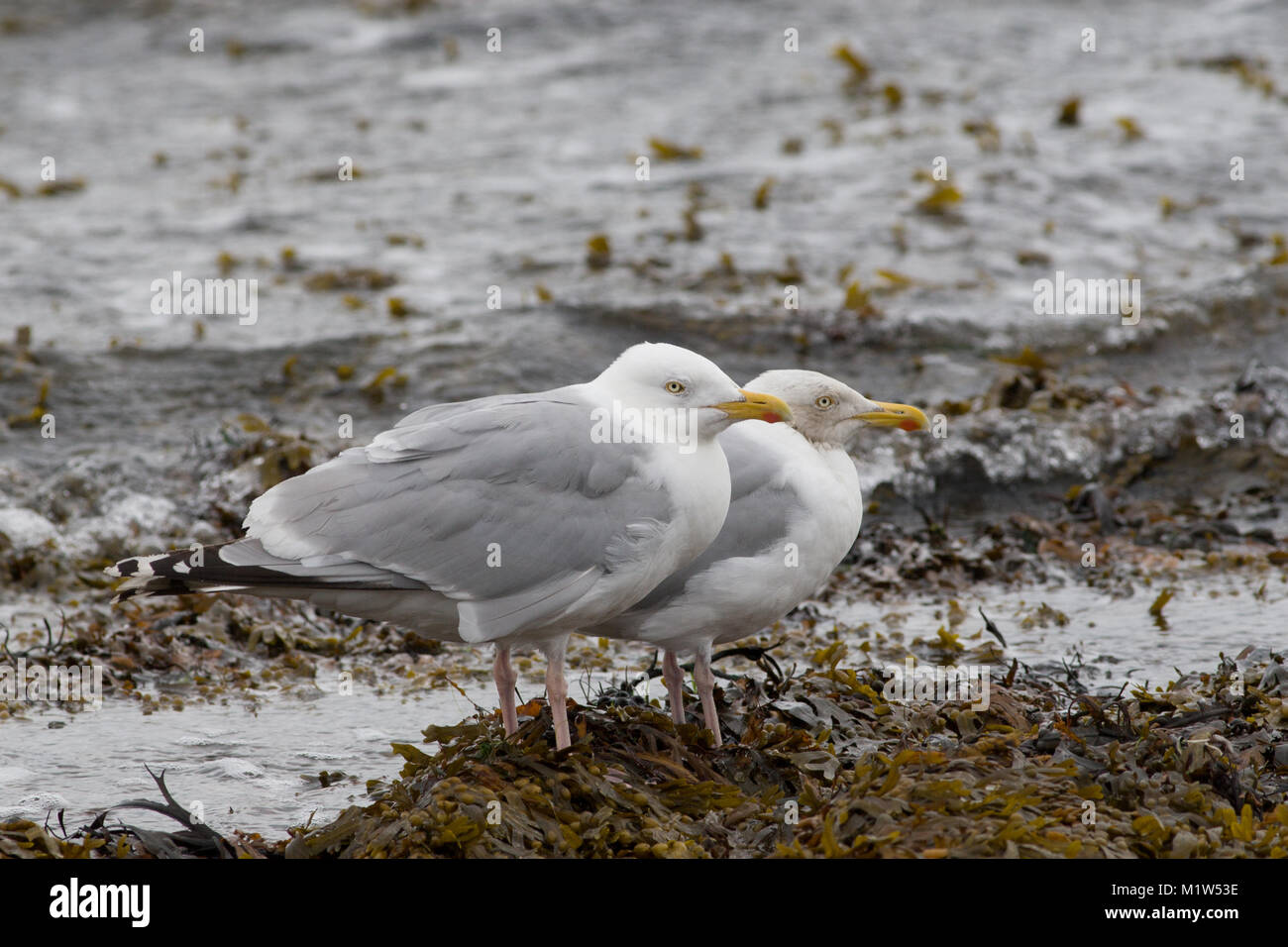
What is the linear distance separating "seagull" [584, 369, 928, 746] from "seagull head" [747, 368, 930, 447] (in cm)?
1

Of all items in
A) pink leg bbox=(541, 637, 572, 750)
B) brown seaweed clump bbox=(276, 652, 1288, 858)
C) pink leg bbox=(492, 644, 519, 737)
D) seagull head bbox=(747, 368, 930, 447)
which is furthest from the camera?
seagull head bbox=(747, 368, 930, 447)

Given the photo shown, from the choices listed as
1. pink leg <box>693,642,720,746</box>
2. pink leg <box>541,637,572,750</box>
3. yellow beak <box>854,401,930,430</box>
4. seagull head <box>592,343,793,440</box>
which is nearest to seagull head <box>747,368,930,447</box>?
yellow beak <box>854,401,930,430</box>

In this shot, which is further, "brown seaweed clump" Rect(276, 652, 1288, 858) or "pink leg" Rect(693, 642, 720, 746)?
"pink leg" Rect(693, 642, 720, 746)

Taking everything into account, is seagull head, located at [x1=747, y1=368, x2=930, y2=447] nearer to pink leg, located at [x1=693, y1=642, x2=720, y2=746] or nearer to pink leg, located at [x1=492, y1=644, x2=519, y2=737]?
pink leg, located at [x1=693, y1=642, x2=720, y2=746]

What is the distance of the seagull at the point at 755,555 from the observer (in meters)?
5.29

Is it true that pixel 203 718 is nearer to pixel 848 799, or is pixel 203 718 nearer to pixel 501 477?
pixel 501 477

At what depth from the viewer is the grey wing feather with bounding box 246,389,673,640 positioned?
4.89m

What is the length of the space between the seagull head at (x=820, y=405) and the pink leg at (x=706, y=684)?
36.9 inches

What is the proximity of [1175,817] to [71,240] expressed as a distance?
10536 mm

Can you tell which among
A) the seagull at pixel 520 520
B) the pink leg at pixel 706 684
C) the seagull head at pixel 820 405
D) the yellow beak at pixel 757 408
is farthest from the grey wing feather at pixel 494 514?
the seagull head at pixel 820 405

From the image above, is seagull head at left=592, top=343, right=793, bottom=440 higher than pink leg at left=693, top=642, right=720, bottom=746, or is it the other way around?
seagull head at left=592, top=343, right=793, bottom=440

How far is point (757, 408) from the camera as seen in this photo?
5.12m

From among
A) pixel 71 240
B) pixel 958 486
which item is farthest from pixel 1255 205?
pixel 71 240

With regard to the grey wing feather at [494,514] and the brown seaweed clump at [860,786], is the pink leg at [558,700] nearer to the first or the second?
the brown seaweed clump at [860,786]
